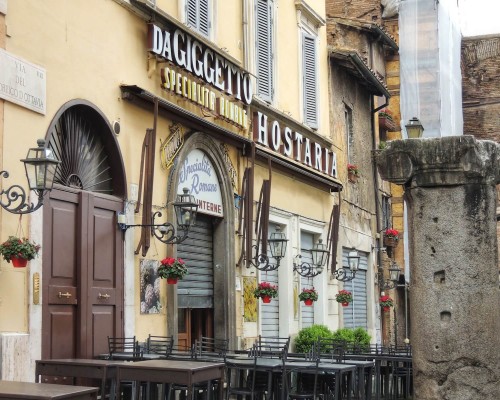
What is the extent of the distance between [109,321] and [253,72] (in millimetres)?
6091

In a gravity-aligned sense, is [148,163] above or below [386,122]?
below

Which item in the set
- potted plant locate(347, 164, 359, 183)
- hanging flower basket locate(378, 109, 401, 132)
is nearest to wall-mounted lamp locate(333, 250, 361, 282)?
potted plant locate(347, 164, 359, 183)

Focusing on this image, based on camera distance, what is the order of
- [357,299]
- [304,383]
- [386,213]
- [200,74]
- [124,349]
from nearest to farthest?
[124,349]
[304,383]
[200,74]
[357,299]
[386,213]

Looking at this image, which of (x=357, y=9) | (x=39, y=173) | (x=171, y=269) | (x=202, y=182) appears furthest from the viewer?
(x=357, y=9)

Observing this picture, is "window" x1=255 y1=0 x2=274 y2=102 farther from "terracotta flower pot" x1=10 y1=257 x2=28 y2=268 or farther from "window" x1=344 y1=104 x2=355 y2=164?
"terracotta flower pot" x1=10 y1=257 x2=28 y2=268

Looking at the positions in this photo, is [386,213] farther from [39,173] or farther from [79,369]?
[39,173]

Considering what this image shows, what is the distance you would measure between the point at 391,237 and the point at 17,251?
17.4 meters

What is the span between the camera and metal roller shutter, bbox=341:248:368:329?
70.7 feet

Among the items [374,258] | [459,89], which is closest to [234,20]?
[374,258]

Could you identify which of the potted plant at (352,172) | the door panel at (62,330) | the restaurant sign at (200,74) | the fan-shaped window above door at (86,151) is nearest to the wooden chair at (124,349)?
the door panel at (62,330)

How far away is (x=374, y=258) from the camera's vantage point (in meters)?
23.8

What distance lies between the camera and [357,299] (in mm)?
22562

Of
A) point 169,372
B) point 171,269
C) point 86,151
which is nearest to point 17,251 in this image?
point 169,372

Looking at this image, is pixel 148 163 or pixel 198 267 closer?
pixel 148 163
